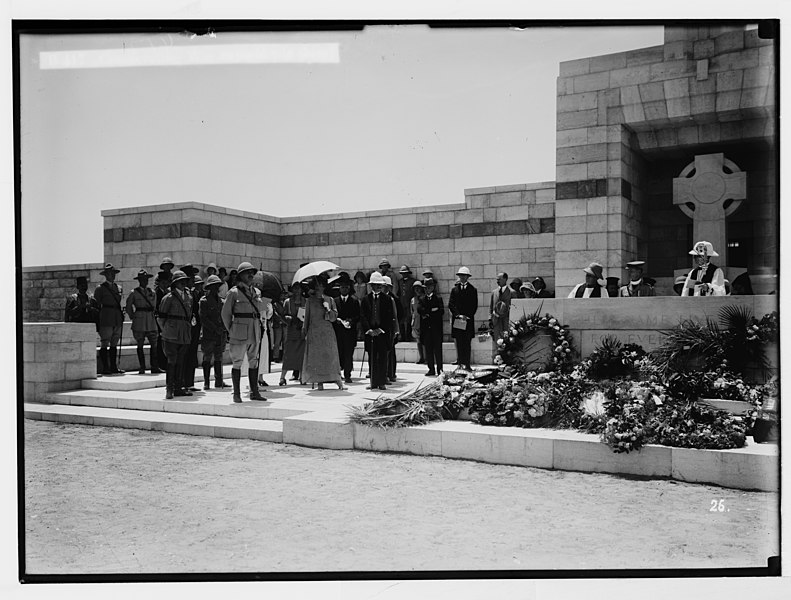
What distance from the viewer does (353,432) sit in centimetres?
732

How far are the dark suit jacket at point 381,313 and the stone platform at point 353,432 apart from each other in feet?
3.29

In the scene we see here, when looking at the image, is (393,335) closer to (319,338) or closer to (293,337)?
(319,338)

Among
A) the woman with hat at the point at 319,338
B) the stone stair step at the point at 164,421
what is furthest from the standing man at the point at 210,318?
the stone stair step at the point at 164,421

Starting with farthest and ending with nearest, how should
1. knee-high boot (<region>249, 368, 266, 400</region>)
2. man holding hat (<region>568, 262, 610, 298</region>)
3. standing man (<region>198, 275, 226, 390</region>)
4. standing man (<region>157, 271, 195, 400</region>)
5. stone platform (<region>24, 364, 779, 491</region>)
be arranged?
standing man (<region>198, 275, 226, 390</region>) < standing man (<region>157, 271, 195, 400</region>) < man holding hat (<region>568, 262, 610, 298</region>) < knee-high boot (<region>249, 368, 266, 400</region>) < stone platform (<region>24, 364, 779, 491</region>)

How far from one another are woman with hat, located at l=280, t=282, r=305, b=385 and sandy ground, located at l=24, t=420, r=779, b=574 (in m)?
5.05

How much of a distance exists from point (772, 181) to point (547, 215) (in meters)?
12.9

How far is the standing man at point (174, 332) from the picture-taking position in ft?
32.8

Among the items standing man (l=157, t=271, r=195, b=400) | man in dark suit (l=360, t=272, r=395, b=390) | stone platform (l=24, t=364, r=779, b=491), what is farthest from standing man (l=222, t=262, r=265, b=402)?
man in dark suit (l=360, t=272, r=395, b=390)

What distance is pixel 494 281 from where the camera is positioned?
18.1m

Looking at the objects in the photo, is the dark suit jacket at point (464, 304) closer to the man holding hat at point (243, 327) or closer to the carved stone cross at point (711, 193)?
the man holding hat at point (243, 327)

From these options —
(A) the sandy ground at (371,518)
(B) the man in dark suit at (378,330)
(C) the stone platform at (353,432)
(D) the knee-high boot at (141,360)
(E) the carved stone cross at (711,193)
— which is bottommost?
(A) the sandy ground at (371,518)

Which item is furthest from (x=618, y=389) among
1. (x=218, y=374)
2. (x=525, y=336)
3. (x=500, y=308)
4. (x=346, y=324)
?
(x=218, y=374)

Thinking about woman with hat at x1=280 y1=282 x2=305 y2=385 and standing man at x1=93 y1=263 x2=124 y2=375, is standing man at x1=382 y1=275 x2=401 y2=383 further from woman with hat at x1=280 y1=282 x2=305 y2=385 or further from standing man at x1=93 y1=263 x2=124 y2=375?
standing man at x1=93 y1=263 x2=124 y2=375

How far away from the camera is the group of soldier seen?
977cm
